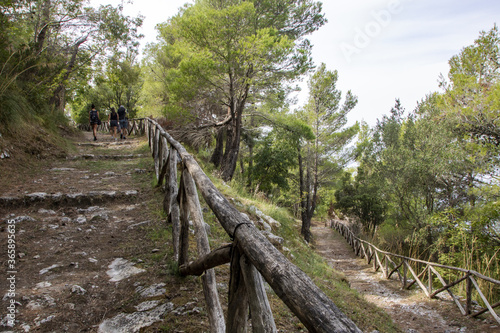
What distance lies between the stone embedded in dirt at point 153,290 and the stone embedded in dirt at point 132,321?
207 mm

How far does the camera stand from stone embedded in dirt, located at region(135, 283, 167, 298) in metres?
2.41

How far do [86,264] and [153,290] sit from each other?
99 centimetres

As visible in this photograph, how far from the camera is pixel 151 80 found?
49.1ft

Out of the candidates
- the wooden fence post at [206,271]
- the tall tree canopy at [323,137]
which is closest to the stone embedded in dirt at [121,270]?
the wooden fence post at [206,271]

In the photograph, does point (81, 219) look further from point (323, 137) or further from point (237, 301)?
point (323, 137)

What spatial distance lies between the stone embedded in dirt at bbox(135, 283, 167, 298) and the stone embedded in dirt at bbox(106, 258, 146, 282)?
0.31 metres

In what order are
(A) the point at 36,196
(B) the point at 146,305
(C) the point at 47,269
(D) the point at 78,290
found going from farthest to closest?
(A) the point at 36,196, (C) the point at 47,269, (D) the point at 78,290, (B) the point at 146,305

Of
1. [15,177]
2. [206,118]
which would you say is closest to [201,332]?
[15,177]

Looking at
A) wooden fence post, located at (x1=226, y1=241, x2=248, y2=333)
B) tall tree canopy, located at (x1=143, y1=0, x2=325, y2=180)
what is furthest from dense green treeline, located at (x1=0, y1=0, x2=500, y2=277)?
wooden fence post, located at (x1=226, y1=241, x2=248, y2=333)

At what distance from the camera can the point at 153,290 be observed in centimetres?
247

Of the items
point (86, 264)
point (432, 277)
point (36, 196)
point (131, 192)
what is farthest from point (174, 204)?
point (432, 277)

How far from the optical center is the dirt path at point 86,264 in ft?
6.87

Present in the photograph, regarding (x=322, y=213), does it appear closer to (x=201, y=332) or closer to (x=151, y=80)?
(x=151, y=80)

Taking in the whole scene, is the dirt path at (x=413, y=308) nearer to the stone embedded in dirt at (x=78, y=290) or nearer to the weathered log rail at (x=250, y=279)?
the weathered log rail at (x=250, y=279)
